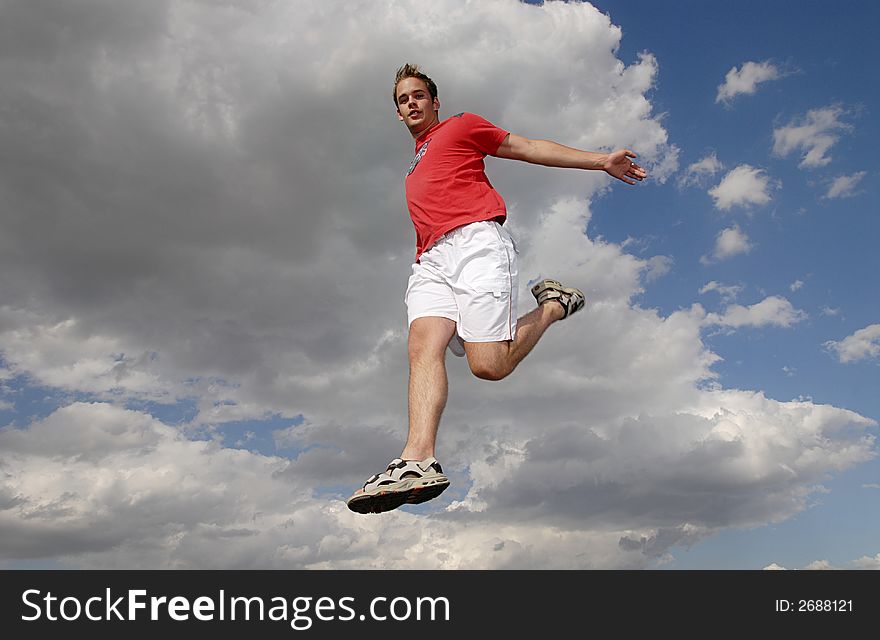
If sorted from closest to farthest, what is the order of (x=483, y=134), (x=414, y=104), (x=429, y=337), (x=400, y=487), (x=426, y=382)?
1. (x=400, y=487)
2. (x=426, y=382)
3. (x=429, y=337)
4. (x=483, y=134)
5. (x=414, y=104)

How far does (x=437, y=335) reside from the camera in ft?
19.3

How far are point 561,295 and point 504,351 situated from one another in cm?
95

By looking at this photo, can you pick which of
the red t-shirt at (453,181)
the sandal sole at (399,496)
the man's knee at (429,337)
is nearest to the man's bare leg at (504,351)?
the man's knee at (429,337)

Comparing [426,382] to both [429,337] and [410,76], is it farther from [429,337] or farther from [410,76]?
[410,76]

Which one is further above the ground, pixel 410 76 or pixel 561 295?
pixel 410 76

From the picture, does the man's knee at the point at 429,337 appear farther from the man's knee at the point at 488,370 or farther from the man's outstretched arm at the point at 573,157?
the man's outstretched arm at the point at 573,157

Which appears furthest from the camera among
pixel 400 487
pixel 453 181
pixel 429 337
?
pixel 453 181

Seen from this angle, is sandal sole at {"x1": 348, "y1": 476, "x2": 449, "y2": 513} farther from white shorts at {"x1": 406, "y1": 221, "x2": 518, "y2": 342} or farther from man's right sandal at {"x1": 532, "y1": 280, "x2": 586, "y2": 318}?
man's right sandal at {"x1": 532, "y1": 280, "x2": 586, "y2": 318}

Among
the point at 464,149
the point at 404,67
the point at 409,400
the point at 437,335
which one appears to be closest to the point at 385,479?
the point at 409,400

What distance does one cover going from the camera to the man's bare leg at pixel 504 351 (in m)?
5.89

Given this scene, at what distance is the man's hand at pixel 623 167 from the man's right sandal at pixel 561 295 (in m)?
1.06

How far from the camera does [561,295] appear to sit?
6.57m

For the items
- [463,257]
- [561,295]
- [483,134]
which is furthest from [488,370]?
[483,134]

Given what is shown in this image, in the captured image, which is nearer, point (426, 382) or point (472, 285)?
point (426, 382)
